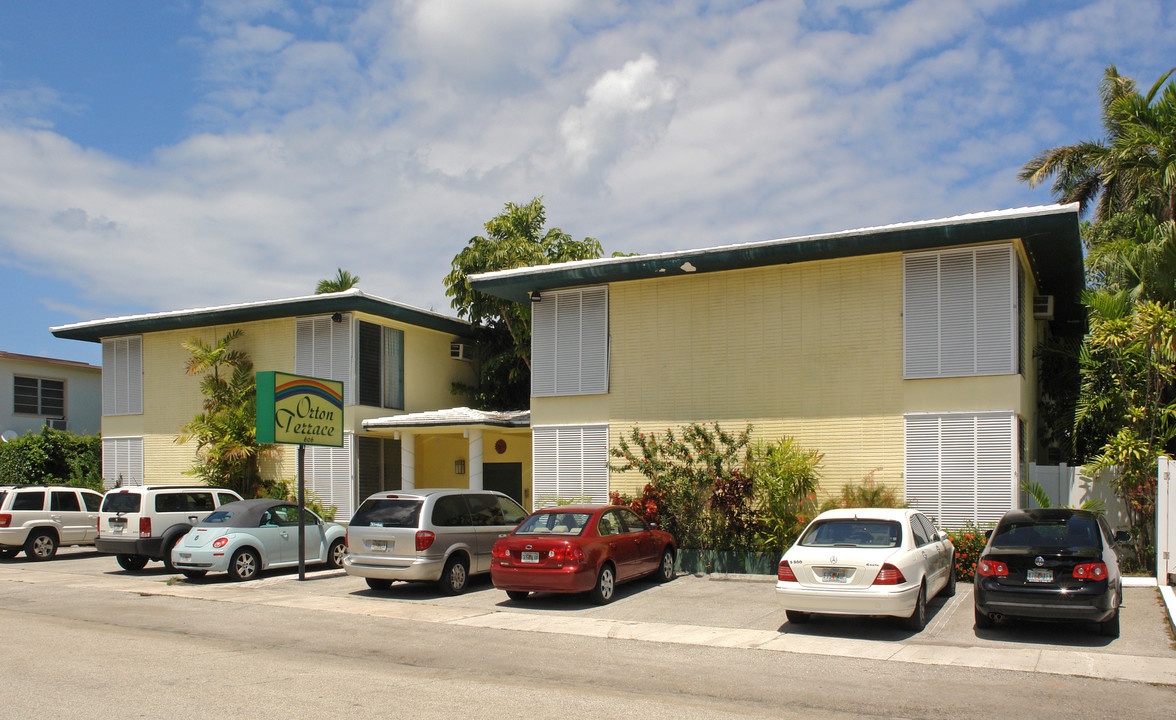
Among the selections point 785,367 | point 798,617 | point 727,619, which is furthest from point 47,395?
point 798,617

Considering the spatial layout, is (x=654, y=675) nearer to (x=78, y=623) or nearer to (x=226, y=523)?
(x=78, y=623)

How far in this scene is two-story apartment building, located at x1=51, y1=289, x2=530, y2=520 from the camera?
23.0 m

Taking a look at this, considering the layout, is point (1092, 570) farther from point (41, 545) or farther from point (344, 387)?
point (41, 545)

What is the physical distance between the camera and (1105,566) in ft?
34.0

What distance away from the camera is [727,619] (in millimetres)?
12945

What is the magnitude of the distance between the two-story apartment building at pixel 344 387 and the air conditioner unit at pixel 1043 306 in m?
11.6

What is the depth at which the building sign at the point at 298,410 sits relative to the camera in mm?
17000

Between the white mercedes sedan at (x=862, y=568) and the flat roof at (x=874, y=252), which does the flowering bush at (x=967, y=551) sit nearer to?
the white mercedes sedan at (x=862, y=568)

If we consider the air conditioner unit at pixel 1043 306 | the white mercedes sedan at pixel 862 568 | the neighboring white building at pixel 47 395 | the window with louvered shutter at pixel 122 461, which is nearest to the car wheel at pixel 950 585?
the white mercedes sedan at pixel 862 568

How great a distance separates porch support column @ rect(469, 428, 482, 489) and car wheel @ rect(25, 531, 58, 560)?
10070 millimetres

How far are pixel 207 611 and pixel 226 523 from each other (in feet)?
11.6

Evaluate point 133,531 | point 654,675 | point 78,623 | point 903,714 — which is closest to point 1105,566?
point 903,714

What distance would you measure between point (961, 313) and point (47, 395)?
102ft

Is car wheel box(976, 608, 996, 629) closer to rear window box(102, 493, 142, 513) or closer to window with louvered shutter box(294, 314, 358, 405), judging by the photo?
rear window box(102, 493, 142, 513)
